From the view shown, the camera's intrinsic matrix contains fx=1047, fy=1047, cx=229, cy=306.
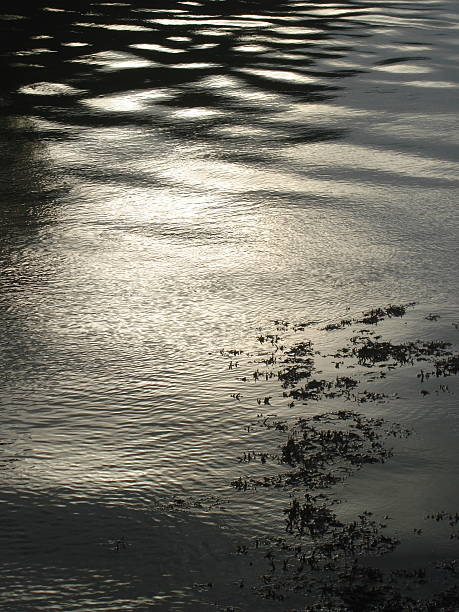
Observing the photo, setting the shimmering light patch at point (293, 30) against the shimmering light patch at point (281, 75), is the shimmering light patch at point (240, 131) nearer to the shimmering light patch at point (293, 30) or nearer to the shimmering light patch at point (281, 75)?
the shimmering light patch at point (281, 75)

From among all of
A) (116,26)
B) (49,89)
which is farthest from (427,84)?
(116,26)

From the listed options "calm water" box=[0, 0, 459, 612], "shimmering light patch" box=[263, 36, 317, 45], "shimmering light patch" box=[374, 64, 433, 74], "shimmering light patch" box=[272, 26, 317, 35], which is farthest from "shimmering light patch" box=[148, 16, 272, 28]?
"shimmering light patch" box=[374, 64, 433, 74]

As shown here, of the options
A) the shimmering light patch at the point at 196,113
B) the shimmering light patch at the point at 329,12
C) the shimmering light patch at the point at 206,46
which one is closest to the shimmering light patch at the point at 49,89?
the shimmering light patch at the point at 196,113

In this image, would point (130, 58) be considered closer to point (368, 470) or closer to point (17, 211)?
point (17, 211)

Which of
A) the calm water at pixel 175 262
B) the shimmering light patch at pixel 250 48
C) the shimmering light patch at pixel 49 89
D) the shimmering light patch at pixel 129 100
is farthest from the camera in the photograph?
the shimmering light patch at pixel 250 48

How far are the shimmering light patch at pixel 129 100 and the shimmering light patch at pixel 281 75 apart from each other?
1666 mm

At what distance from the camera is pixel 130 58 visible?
46.4 feet

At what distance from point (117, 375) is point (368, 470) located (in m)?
1.49

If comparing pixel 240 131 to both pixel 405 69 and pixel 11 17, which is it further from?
pixel 11 17

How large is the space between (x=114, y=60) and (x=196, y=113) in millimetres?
3173

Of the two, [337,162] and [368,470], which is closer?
[368,470]

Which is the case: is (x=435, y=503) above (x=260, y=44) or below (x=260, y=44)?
below

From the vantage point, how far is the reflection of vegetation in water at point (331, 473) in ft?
12.0

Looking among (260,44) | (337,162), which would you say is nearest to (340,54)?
(260,44)
